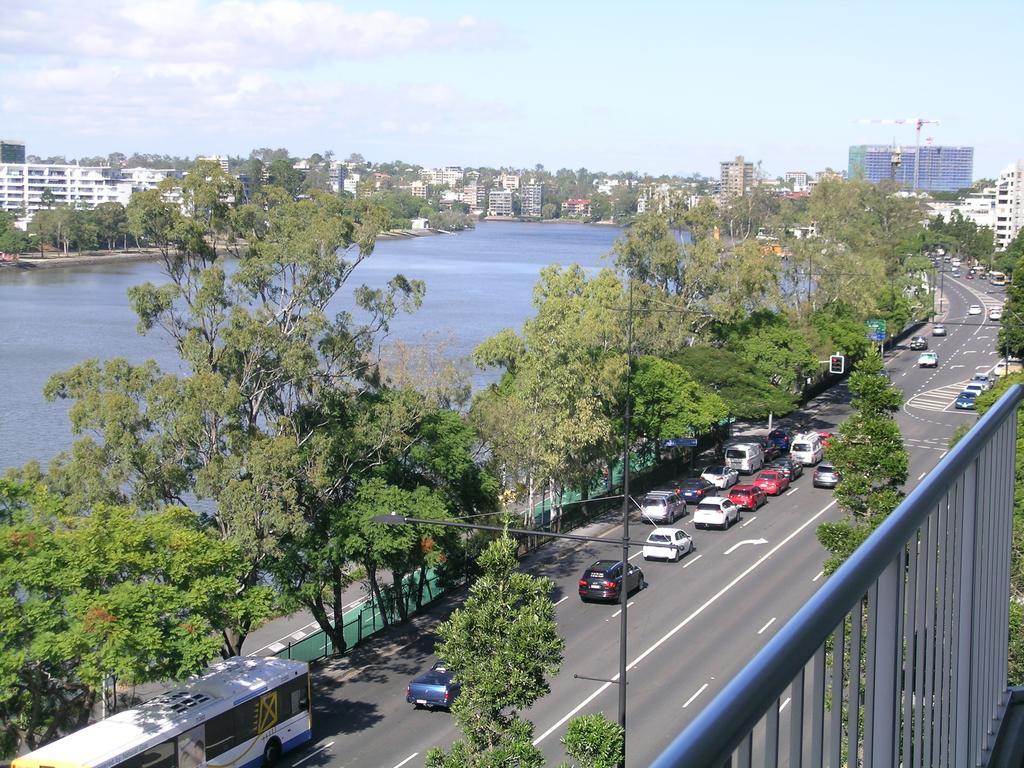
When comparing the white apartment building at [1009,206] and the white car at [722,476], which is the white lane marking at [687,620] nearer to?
the white car at [722,476]

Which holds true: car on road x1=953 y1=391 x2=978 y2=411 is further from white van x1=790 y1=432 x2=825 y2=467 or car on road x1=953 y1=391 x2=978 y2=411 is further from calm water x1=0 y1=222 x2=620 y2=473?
calm water x1=0 y1=222 x2=620 y2=473

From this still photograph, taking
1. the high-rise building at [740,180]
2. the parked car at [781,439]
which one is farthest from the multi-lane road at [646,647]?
the high-rise building at [740,180]

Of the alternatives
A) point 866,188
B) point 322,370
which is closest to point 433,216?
point 866,188

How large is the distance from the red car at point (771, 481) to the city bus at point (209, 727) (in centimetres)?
1789

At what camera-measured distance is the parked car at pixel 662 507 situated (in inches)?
1153

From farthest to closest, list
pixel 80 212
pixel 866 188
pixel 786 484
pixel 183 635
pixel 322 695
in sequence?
1. pixel 80 212
2. pixel 866 188
3. pixel 786 484
4. pixel 322 695
5. pixel 183 635

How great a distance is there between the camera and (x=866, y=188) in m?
76.3

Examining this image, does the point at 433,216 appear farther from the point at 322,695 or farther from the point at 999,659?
the point at 999,659

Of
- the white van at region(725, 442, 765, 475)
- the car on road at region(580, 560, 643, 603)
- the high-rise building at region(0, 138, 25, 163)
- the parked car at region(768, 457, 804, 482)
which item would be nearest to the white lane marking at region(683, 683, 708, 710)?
the car on road at region(580, 560, 643, 603)

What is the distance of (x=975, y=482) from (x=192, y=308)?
18.9m

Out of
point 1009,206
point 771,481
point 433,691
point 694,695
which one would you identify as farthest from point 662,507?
point 1009,206

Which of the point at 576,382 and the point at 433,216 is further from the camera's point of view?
the point at 433,216

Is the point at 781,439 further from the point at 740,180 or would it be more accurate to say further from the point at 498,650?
the point at 740,180

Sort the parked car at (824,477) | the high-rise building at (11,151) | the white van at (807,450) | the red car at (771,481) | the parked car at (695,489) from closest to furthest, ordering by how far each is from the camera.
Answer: the parked car at (695,489)
the red car at (771,481)
the parked car at (824,477)
the white van at (807,450)
the high-rise building at (11,151)
